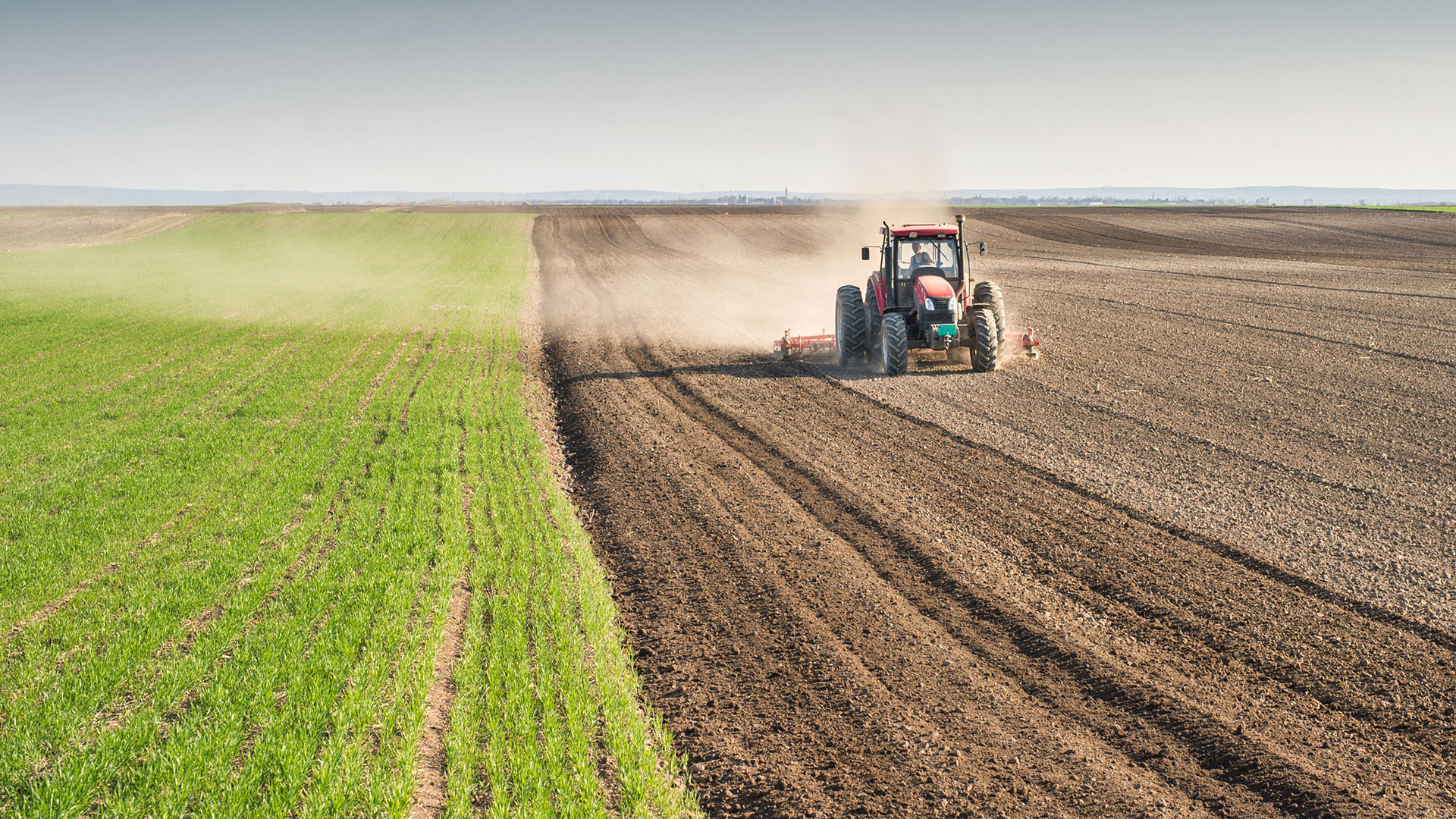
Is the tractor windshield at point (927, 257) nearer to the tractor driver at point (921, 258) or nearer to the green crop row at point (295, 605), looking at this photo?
the tractor driver at point (921, 258)

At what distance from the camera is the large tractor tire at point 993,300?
56.3 ft

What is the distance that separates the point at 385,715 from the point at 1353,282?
36471mm

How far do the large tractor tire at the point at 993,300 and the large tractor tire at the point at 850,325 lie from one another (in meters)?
2.28

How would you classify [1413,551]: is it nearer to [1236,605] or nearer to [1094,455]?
[1236,605]

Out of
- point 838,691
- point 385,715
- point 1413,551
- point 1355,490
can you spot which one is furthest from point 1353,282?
point 385,715

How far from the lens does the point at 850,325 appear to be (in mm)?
17828

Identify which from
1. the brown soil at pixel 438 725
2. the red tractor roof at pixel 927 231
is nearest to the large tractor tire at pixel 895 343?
the red tractor roof at pixel 927 231

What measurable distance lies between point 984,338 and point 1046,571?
9.16 metres

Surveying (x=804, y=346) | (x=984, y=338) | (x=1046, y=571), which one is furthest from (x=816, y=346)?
(x=1046, y=571)

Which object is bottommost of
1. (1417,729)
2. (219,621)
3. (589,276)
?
(1417,729)

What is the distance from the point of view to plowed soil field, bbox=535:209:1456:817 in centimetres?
529

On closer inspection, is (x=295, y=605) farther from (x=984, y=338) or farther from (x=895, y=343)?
(x=984, y=338)

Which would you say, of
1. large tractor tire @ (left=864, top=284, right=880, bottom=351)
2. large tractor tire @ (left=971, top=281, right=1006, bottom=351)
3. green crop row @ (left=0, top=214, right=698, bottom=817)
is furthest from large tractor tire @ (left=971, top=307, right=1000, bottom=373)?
green crop row @ (left=0, top=214, right=698, bottom=817)

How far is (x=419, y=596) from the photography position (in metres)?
7.58
